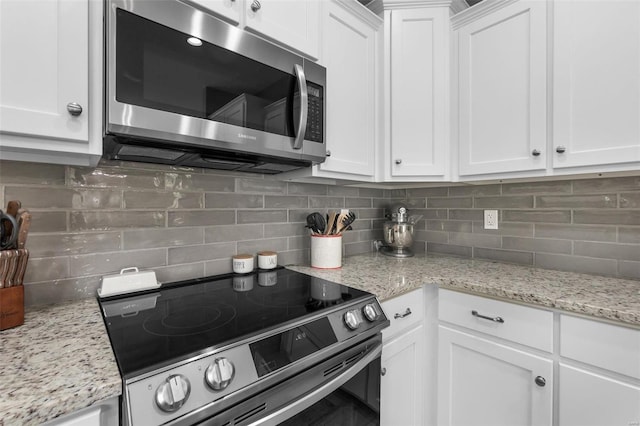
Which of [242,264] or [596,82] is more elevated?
[596,82]

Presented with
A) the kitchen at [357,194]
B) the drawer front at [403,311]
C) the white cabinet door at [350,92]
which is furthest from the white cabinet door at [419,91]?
the drawer front at [403,311]

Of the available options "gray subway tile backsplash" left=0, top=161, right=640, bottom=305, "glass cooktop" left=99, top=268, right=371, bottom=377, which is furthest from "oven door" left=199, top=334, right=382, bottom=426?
"gray subway tile backsplash" left=0, top=161, right=640, bottom=305

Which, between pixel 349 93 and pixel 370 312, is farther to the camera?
pixel 349 93

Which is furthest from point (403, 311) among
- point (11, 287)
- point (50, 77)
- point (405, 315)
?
point (50, 77)

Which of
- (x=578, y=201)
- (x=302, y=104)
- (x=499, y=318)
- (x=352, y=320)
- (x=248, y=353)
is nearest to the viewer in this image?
(x=248, y=353)

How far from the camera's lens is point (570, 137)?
1.28 metres

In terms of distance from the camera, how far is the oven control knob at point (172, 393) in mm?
567

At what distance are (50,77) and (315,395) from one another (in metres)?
1.09

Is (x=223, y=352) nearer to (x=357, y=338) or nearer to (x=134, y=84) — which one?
(x=357, y=338)

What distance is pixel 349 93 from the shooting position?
1.50 m

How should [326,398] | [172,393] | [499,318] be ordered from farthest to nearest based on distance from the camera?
1. [499,318]
2. [326,398]
3. [172,393]

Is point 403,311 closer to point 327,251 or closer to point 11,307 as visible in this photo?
point 327,251

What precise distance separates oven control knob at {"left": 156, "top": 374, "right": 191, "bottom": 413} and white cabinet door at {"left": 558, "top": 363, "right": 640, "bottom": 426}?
1299 millimetres

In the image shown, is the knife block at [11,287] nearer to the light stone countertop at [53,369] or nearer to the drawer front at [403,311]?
the light stone countertop at [53,369]
